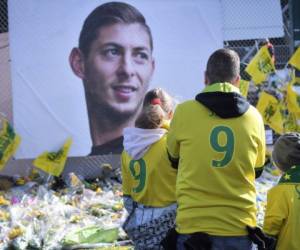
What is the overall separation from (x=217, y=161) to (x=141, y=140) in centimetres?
72

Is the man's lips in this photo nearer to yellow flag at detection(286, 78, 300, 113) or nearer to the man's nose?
the man's nose

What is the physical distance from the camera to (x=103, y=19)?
8.25 metres

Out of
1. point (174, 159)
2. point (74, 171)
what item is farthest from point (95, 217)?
point (174, 159)

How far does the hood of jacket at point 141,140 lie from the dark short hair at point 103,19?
4.70 m

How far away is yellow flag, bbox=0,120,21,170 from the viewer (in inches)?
304

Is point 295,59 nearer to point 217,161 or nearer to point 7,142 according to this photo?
point 7,142

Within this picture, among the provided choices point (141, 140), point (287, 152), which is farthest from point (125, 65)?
point (287, 152)

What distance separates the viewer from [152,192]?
3602mm

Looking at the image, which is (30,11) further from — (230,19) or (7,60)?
(230,19)

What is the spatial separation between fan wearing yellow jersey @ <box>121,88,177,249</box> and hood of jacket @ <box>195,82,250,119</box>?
58 centimetres

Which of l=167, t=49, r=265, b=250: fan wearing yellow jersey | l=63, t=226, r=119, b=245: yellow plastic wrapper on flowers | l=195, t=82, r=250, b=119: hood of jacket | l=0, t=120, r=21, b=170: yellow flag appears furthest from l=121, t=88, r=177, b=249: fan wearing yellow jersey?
l=0, t=120, r=21, b=170: yellow flag

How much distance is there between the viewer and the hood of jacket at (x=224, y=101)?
10.1 feet

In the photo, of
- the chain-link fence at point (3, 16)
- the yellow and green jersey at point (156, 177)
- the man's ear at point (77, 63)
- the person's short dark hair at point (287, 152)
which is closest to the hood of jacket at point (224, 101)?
the person's short dark hair at point (287, 152)

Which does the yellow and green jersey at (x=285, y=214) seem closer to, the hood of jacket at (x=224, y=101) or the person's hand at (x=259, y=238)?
the person's hand at (x=259, y=238)
